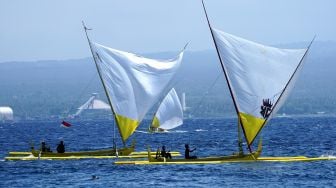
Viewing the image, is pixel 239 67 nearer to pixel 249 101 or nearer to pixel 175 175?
pixel 249 101

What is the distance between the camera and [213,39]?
77.1 metres

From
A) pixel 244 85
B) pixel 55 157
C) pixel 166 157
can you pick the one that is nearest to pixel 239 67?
pixel 244 85

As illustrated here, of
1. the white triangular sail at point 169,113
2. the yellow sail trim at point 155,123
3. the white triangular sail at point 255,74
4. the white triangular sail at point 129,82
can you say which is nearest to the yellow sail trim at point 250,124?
the white triangular sail at point 255,74

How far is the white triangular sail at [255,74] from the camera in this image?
3012 inches

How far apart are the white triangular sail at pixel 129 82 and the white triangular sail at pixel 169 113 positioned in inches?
2493

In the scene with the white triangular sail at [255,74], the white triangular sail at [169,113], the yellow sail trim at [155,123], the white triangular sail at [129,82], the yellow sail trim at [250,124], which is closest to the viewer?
the white triangular sail at [255,74]

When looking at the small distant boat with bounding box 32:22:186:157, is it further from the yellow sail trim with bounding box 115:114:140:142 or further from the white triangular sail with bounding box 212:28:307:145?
the white triangular sail with bounding box 212:28:307:145

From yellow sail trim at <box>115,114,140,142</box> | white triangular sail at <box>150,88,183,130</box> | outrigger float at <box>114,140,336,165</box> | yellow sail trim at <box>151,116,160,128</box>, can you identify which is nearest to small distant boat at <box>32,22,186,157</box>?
yellow sail trim at <box>115,114,140,142</box>

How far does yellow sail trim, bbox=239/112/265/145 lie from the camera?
76.8m

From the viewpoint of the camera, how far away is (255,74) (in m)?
76.6

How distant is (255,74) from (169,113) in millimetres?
79397

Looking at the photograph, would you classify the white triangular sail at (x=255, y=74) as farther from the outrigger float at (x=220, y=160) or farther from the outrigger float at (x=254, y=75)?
the outrigger float at (x=220, y=160)

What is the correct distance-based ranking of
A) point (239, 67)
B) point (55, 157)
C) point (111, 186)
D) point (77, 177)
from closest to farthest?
point (111, 186)
point (77, 177)
point (239, 67)
point (55, 157)

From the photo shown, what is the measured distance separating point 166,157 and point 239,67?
988 cm
